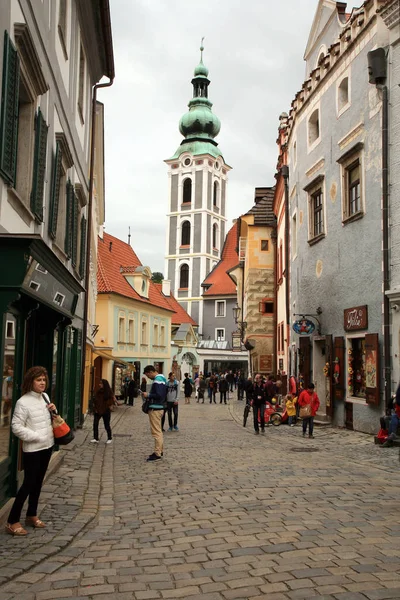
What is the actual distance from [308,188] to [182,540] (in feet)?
55.1

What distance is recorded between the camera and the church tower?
290ft

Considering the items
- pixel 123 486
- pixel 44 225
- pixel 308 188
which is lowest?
pixel 123 486

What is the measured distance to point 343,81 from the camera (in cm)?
1872

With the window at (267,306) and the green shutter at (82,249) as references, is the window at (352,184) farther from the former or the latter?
the window at (267,306)

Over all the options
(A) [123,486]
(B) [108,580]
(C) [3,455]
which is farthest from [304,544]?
(A) [123,486]

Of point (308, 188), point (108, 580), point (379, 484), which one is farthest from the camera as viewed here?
point (308, 188)

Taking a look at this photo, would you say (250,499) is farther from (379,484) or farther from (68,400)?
(68,400)

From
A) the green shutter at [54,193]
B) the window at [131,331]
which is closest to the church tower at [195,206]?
the window at [131,331]

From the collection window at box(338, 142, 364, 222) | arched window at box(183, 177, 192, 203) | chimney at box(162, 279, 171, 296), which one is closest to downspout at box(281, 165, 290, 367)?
window at box(338, 142, 364, 222)

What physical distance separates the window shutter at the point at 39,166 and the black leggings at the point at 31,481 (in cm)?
370

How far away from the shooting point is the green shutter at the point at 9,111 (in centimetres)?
692

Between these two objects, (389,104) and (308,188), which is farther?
(308,188)

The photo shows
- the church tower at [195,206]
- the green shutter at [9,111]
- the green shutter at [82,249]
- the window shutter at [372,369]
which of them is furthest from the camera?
the church tower at [195,206]

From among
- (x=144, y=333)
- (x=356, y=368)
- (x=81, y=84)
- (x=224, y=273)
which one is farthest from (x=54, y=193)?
(x=224, y=273)
